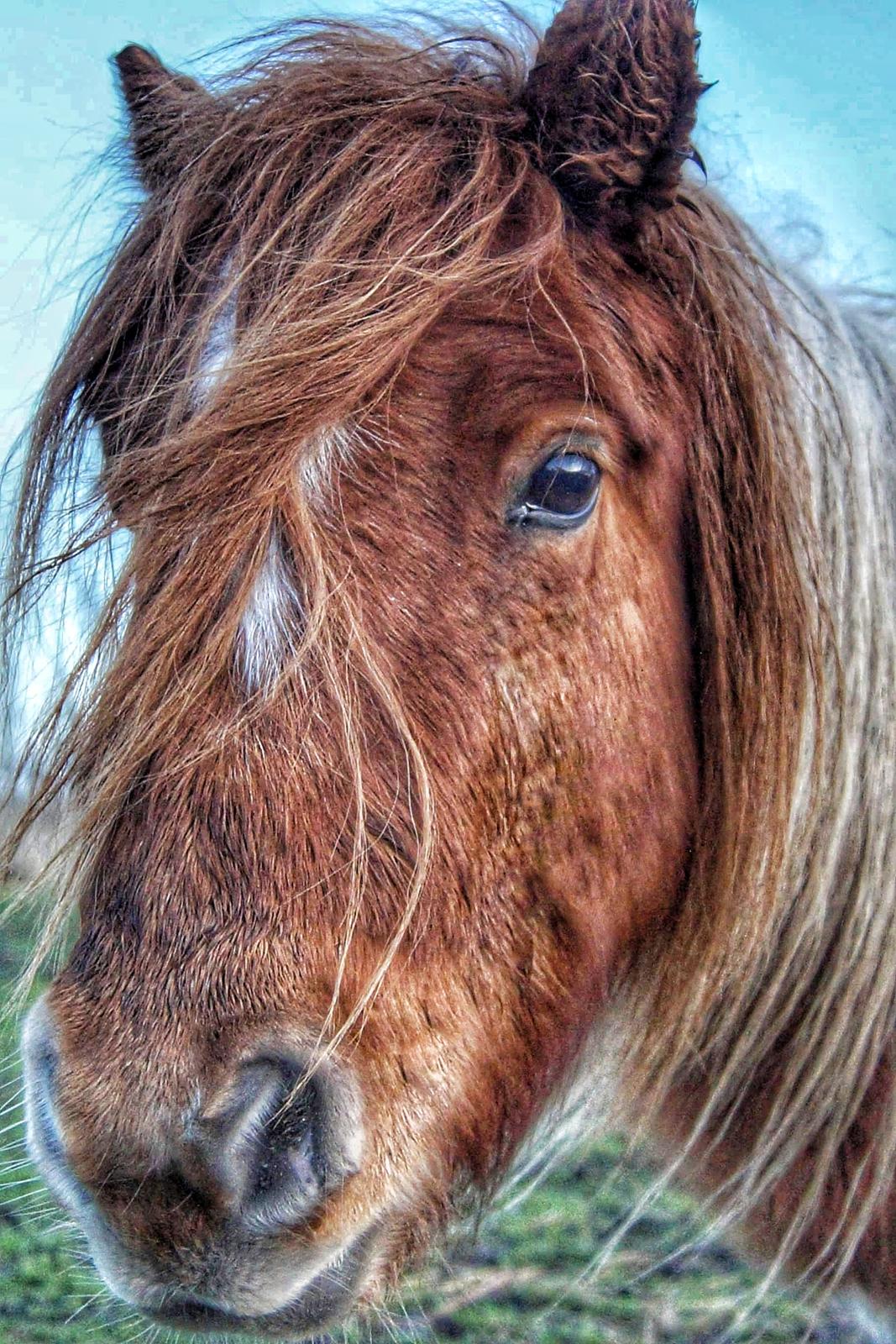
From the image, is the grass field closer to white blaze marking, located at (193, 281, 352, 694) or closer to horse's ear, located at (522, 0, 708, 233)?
white blaze marking, located at (193, 281, 352, 694)

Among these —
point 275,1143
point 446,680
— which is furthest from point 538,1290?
point 446,680

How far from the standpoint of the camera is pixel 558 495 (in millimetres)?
915

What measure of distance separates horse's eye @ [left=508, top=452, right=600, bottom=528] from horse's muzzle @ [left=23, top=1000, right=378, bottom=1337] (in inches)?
19.4

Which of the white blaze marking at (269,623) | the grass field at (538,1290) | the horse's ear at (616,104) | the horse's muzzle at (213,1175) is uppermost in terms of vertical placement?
the horse's ear at (616,104)

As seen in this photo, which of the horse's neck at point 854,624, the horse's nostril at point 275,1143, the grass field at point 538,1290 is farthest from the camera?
the grass field at point 538,1290

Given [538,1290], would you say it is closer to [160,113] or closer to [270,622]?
[270,622]

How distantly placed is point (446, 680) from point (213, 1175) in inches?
16.3

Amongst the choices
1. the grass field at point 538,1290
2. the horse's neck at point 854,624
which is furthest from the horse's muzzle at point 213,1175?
the grass field at point 538,1290

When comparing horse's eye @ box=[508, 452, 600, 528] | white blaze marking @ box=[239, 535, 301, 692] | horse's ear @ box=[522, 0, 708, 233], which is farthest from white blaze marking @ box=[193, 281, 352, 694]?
horse's ear @ box=[522, 0, 708, 233]

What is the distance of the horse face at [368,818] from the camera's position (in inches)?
28.8

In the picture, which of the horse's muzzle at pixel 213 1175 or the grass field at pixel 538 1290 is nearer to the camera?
the horse's muzzle at pixel 213 1175

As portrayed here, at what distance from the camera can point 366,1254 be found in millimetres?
849

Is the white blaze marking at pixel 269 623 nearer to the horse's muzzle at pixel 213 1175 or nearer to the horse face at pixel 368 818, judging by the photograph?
the horse face at pixel 368 818

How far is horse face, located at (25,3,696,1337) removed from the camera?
73cm
